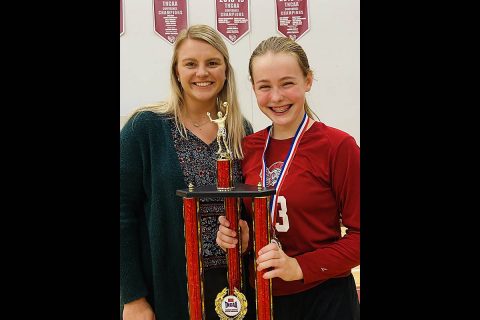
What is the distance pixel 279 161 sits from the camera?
65.7 inches

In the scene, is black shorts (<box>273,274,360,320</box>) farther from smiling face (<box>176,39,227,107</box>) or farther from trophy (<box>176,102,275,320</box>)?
smiling face (<box>176,39,227,107</box>)

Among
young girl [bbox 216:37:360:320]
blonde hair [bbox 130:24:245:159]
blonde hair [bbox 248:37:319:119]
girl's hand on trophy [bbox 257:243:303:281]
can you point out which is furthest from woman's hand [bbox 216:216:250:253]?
blonde hair [bbox 248:37:319:119]

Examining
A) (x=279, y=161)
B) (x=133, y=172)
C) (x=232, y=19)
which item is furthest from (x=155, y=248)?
(x=232, y=19)

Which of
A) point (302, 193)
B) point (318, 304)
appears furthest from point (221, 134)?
point (318, 304)

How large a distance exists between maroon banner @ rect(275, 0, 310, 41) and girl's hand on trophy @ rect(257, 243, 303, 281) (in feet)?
2.27

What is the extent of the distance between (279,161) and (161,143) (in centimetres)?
38

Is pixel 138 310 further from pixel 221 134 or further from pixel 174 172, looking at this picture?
pixel 221 134

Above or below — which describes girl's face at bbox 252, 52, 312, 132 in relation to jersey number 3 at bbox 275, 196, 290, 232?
above

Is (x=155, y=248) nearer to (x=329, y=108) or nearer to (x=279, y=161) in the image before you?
(x=279, y=161)

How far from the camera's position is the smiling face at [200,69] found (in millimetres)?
1658

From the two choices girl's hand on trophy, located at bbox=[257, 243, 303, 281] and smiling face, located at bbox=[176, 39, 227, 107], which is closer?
girl's hand on trophy, located at bbox=[257, 243, 303, 281]

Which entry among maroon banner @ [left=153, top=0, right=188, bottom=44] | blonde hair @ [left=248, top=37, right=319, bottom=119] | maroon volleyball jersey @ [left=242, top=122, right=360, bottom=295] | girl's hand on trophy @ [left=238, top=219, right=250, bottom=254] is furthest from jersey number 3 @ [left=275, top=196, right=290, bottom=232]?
maroon banner @ [left=153, top=0, right=188, bottom=44]

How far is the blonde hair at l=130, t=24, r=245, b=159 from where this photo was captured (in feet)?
5.51

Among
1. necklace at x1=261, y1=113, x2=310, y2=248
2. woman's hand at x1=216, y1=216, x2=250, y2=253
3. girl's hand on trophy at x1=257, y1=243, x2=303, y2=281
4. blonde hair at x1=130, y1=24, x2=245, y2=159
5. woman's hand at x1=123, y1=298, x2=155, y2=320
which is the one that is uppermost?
blonde hair at x1=130, y1=24, x2=245, y2=159
